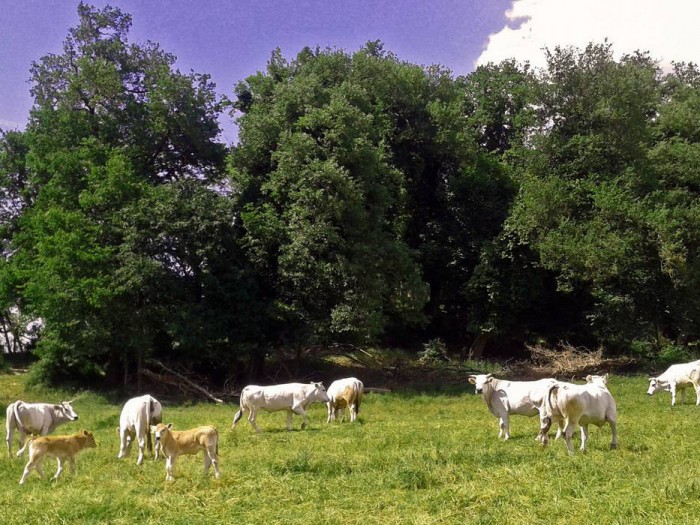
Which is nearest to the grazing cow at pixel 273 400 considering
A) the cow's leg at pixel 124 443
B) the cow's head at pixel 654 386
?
the cow's leg at pixel 124 443

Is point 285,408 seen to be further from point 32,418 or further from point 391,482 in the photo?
point 391,482

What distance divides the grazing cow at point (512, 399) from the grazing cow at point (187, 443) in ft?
20.7

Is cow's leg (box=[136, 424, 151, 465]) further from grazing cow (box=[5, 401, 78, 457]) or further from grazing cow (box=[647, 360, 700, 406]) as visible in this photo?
grazing cow (box=[647, 360, 700, 406])

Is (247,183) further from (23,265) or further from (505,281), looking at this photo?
(505,281)

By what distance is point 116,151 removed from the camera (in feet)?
88.9

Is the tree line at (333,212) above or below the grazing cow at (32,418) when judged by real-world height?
above

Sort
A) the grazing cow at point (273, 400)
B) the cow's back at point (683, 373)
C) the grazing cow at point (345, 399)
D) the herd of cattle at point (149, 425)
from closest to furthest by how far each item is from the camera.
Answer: the herd of cattle at point (149, 425) → the grazing cow at point (273, 400) → the grazing cow at point (345, 399) → the cow's back at point (683, 373)

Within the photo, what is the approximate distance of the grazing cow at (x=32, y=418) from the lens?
46.6 ft

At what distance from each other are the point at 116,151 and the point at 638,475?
24.1 metres

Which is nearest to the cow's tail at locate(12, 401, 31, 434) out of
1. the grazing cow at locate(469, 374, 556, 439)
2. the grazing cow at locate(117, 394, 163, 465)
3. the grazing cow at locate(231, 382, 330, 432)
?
the grazing cow at locate(117, 394, 163, 465)

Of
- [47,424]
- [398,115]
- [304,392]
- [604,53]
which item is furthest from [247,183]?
[604,53]

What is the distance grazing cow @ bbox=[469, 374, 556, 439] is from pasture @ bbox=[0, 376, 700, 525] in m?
0.47

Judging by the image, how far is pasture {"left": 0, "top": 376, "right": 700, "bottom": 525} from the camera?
7.77 m

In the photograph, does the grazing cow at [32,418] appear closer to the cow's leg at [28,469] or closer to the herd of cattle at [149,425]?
the herd of cattle at [149,425]
